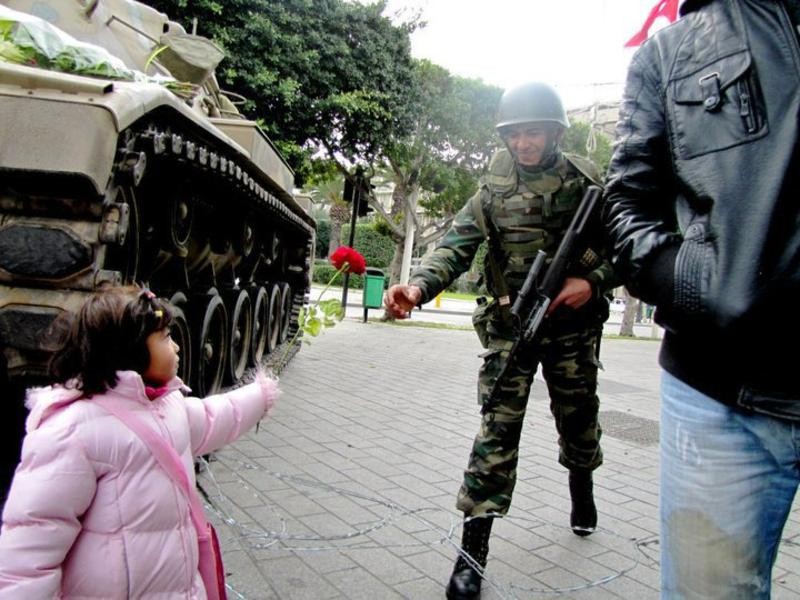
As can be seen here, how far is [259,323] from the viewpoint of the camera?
7586 mm

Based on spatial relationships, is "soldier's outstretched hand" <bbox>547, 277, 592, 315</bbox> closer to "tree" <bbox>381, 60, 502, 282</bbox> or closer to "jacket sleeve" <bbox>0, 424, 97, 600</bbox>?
"jacket sleeve" <bbox>0, 424, 97, 600</bbox>

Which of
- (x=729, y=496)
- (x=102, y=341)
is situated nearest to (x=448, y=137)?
(x=102, y=341)

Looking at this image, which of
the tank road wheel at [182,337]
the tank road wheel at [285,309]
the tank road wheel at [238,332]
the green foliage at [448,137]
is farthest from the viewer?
the green foliage at [448,137]

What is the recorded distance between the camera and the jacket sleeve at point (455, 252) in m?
3.20

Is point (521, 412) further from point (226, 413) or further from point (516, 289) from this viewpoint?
point (226, 413)

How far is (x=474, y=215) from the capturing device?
3.26 m

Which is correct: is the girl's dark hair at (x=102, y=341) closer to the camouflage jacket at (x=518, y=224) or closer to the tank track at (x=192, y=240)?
the tank track at (x=192, y=240)

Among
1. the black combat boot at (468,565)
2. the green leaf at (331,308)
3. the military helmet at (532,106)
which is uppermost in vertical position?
the military helmet at (532,106)

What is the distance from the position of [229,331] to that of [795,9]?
5094 millimetres

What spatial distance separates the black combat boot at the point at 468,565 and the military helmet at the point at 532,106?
160 cm

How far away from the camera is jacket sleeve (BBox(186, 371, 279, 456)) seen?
2.09m

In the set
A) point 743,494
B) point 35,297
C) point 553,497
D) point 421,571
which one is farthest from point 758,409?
point 553,497

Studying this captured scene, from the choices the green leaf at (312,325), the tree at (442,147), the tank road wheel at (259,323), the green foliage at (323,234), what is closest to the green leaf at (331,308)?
the green leaf at (312,325)

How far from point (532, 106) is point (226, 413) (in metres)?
1.78
